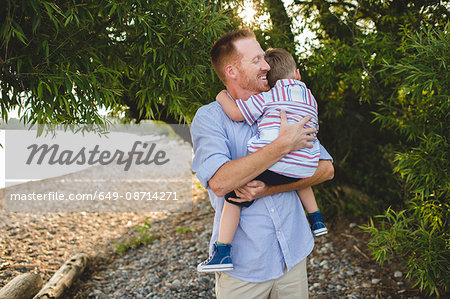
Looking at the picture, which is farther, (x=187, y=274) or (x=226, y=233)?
(x=187, y=274)

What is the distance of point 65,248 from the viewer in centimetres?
498

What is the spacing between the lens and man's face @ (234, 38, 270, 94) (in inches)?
74.4

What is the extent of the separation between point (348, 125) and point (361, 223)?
1262 mm

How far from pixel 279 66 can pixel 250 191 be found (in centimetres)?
70

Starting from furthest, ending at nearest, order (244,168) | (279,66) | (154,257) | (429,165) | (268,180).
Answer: (154,257)
(429,165)
(279,66)
(268,180)
(244,168)

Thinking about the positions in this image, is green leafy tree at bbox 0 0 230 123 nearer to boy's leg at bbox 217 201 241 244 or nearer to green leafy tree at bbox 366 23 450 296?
boy's leg at bbox 217 201 241 244

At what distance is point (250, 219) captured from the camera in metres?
1.79

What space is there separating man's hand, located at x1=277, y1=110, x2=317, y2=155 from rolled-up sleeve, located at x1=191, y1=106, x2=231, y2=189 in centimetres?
26

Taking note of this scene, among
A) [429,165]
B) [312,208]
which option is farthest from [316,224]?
[429,165]

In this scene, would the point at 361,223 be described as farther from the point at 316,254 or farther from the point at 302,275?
the point at 302,275

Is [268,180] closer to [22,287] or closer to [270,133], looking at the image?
[270,133]

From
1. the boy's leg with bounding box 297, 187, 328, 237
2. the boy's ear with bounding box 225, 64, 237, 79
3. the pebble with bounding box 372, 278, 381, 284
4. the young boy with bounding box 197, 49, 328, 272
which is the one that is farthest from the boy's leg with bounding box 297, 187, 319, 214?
the pebble with bounding box 372, 278, 381, 284

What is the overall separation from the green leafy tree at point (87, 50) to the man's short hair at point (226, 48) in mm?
377

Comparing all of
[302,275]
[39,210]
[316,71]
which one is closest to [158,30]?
[302,275]
